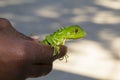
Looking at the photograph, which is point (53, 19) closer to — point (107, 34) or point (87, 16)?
point (87, 16)

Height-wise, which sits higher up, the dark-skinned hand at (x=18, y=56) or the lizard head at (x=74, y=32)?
the lizard head at (x=74, y=32)


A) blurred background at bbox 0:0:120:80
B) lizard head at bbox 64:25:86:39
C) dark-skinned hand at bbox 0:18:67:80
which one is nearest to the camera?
dark-skinned hand at bbox 0:18:67:80

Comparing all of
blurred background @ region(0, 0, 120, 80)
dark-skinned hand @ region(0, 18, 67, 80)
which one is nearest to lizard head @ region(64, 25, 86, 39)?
dark-skinned hand @ region(0, 18, 67, 80)

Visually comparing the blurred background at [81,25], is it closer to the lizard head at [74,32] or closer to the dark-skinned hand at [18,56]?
the lizard head at [74,32]

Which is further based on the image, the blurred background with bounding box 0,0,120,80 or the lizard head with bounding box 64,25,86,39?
the blurred background with bounding box 0,0,120,80

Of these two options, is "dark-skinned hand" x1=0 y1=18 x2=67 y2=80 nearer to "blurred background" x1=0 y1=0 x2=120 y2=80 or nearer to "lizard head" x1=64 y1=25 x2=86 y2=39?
"lizard head" x1=64 y1=25 x2=86 y2=39

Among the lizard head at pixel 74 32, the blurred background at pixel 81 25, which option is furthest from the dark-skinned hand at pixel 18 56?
the blurred background at pixel 81 25

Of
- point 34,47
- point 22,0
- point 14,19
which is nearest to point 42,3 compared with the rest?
point 22,0

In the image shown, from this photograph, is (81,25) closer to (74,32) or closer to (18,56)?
(74,32)
